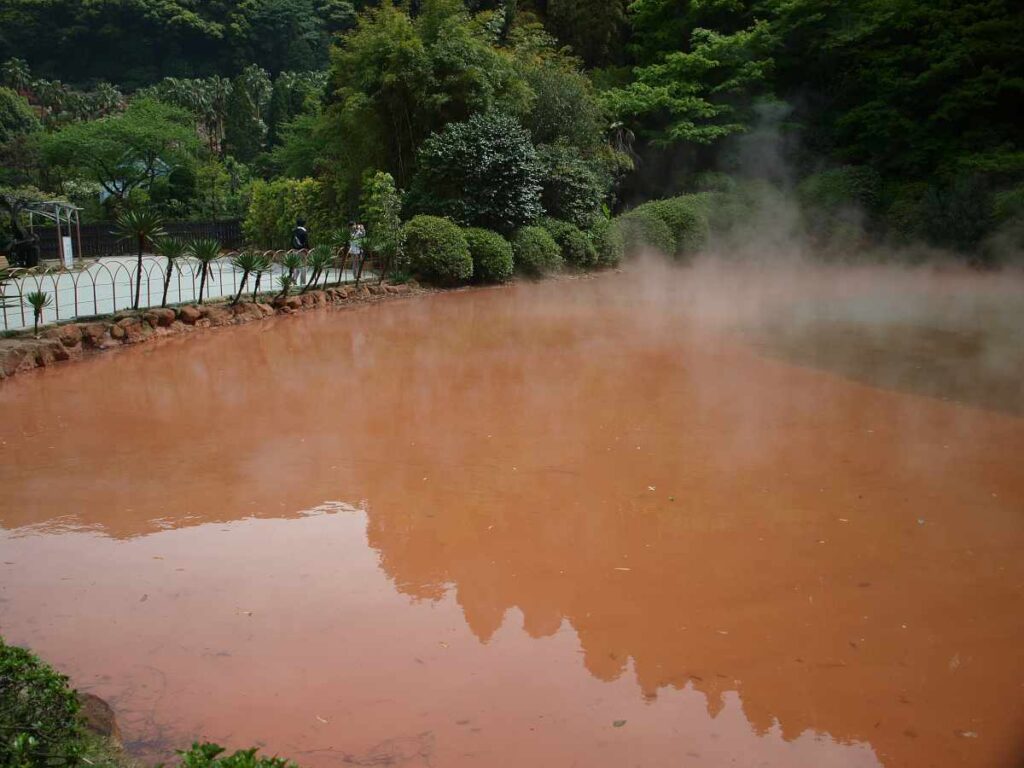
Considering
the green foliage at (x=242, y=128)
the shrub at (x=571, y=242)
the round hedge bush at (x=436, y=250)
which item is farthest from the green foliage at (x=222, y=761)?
the green foliage at (x=242, y=128)

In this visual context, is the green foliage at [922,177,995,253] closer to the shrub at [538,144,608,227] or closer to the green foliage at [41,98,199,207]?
the shrub at [538,144,608,227]

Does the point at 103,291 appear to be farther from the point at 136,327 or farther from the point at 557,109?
the point at 557,109

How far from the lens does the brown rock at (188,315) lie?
42.3ft

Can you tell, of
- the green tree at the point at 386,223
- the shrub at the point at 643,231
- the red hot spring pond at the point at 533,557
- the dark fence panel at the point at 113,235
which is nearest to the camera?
the red hot spring pond at the point at 533,557

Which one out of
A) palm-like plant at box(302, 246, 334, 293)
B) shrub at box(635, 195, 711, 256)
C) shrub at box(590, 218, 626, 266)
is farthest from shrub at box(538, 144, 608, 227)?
palm-like plant at box(302, 246, 334, 293)

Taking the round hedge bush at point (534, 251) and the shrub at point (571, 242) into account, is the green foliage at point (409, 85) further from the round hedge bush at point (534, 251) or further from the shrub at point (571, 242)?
the round hedge bush at point (534, 251)

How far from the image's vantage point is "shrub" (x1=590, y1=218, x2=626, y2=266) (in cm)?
2153

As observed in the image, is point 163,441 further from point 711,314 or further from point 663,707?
point 711,314

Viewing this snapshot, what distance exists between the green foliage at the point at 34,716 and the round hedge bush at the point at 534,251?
17052mm

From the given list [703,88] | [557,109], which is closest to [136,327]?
[557,109]

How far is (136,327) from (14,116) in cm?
3776

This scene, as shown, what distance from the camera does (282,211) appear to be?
2520 centimetres

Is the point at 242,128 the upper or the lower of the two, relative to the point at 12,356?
upper

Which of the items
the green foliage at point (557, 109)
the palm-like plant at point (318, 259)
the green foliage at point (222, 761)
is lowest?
the green foliage at point (222, 761)
